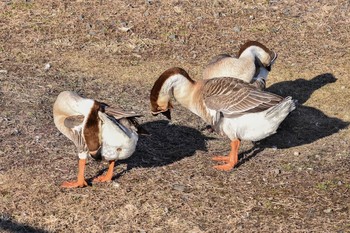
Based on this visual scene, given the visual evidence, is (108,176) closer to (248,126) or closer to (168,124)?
(248,126)

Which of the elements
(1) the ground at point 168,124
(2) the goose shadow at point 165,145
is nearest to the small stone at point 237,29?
(1) the ground at point 168,124

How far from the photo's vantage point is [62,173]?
30.0ft

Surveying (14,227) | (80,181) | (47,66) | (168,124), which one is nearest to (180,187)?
(80,181)

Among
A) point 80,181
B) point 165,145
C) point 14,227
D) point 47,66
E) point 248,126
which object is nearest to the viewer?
point 14,227

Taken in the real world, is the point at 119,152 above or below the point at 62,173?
above

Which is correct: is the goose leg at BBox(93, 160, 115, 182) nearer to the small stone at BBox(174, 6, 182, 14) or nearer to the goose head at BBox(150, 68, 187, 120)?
the goose head at BBox(150, 68, 187, 120)

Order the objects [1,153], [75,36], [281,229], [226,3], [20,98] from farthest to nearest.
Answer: [226,3], [75,36], [20,98], [1,153], [281,229]

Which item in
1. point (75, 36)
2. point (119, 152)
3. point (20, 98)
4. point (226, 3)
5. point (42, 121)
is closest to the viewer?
point (119, 152)

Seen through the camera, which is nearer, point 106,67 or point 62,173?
point 62,173

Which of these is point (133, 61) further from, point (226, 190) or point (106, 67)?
point (226, 190)

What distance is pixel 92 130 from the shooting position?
8352mm

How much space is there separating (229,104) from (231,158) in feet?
2.53

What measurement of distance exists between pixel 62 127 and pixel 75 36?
679 centimetres

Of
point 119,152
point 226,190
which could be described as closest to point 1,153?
point 119,152
